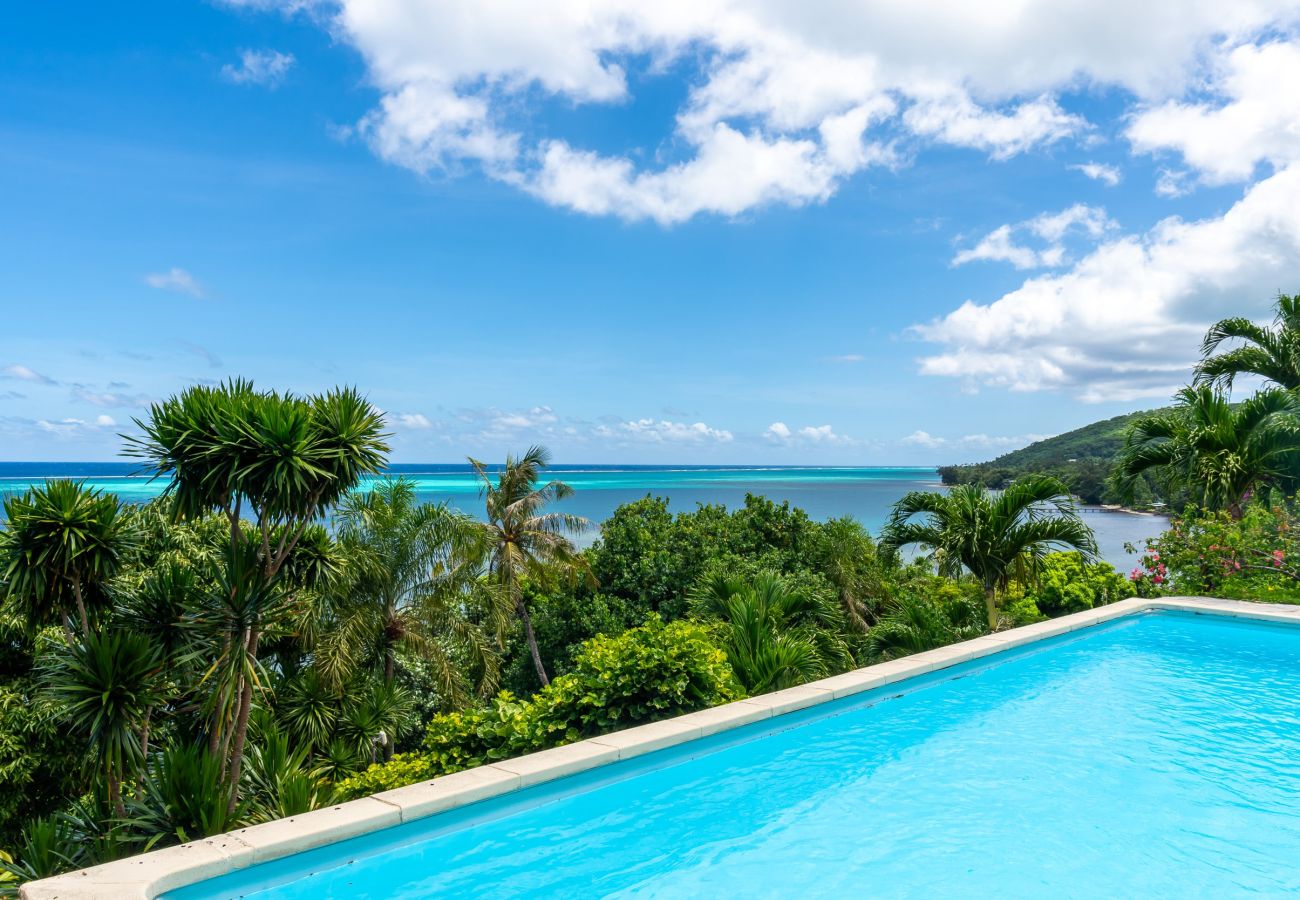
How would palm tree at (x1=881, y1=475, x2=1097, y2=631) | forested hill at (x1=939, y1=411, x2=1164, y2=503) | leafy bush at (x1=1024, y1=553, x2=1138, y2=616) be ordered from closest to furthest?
palm tree at (x1=881, y1=475, x2=1097, y2=631), leafy bush at (x1=1024, y1=553, x2=1138, y2=616), forested hill at (x1=939, y1=411, x2=1164, y2=503)

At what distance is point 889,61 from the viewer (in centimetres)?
895

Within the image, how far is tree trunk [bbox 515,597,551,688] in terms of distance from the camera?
19.2 meters

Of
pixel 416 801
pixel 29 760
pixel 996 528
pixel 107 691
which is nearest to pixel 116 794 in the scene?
pixel 107 691

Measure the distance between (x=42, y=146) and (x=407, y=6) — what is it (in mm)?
12966

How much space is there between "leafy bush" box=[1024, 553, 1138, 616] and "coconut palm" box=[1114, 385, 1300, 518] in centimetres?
167

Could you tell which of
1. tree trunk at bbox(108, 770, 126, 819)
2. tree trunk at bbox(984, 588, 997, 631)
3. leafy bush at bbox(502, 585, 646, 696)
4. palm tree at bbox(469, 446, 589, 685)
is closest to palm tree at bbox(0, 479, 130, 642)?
tree trunk at bbox(108, 770, 126, 819)

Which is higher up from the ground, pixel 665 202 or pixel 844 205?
pixel 844 205

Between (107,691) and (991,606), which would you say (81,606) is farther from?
(991,606)

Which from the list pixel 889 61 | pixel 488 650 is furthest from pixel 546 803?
pixel 488 650

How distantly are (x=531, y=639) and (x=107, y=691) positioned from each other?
1441 centimetres

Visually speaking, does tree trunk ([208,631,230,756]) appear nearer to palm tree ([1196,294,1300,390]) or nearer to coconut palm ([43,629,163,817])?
coconut palm ([43,629,163,817])

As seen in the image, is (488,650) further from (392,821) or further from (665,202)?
(392,821)

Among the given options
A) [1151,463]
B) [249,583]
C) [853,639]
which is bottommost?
[853,639]

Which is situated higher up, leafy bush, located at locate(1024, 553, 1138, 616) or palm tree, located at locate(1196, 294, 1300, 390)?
palm tree, located at locate(1196, 294, 1300, 390)
